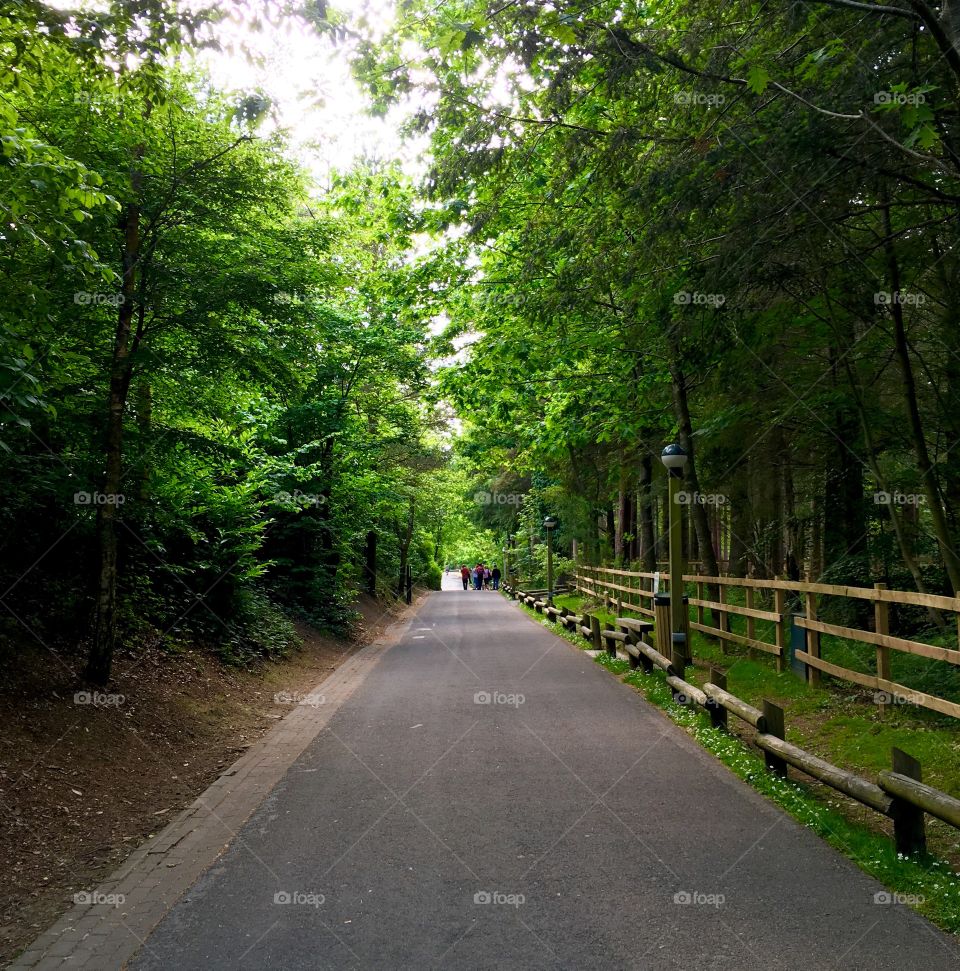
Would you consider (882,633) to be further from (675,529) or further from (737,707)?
(675,529)

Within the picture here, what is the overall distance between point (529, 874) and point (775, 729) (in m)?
2.85

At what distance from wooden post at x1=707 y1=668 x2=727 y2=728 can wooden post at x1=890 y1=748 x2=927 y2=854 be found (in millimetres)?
3181

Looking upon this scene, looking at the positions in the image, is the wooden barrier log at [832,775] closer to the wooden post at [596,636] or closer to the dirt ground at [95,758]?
the dirt ground at [95,758]

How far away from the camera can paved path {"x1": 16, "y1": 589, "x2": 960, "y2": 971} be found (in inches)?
151

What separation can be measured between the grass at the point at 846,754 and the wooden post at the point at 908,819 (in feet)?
0.23

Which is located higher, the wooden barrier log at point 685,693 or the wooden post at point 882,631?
the wooden post at point 882,631

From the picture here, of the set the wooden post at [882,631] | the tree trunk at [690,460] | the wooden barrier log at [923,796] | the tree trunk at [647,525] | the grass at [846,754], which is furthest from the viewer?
the tree trunk at [647,525]

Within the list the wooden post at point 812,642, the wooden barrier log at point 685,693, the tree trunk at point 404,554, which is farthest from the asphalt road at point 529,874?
the tree trunk at point 404,554

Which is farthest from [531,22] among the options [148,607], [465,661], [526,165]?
[465,661]

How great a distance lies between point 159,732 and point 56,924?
13.2ft

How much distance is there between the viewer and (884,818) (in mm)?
5555

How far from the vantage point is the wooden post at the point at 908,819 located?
4727 mm

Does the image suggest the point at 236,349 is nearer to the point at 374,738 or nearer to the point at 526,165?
the point at 526,165

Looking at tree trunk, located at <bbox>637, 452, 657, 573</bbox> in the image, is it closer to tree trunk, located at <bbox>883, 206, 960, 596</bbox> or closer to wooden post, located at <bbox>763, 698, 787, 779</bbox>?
tree trunk, located at <bbox>883, 206, 960, 596</bbox>
